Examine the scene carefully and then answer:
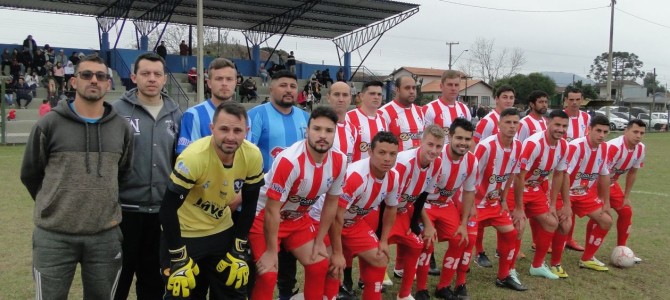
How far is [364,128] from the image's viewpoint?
18.8 ft

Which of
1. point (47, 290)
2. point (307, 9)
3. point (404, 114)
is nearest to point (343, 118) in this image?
point (404, 114)

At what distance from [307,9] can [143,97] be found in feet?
72.1

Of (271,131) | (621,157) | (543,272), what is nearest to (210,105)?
(271,131)

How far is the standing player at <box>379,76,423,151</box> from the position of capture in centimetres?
599

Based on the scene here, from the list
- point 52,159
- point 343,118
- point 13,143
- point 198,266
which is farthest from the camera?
point 13,143

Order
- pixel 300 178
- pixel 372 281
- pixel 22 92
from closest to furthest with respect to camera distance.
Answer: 1. pixel 300 178
2. pixel 372 281
3. pixel 22 92

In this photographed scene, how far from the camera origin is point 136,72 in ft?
11.9

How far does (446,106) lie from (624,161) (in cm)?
234

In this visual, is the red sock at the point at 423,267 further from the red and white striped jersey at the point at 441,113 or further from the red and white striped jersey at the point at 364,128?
Answer: the red and white striped jersey at the point at 441,113

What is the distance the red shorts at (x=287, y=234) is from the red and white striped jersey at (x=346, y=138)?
1.30 m

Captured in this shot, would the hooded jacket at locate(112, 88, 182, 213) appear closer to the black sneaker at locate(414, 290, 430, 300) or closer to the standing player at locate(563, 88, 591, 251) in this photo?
the black sneaker at locate(414, 290, 430, 300)

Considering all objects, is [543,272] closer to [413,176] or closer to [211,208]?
[413,176]

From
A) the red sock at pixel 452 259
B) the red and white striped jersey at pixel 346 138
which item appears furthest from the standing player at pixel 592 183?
the red and white striped jersey at pixel 346 138

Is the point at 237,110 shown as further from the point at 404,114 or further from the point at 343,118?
the point at 404,114
